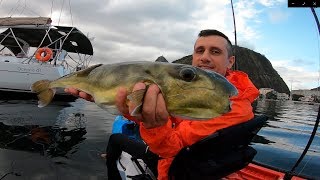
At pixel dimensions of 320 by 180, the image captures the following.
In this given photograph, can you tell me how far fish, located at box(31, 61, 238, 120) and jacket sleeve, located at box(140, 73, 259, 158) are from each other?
1.72ft

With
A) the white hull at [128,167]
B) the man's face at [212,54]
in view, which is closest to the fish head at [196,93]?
the man's face at [212,54]

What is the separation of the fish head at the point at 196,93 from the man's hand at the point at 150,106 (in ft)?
0.18

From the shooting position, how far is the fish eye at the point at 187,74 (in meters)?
2.31

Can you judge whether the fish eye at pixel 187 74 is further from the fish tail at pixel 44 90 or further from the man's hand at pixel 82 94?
the fish tail at pixel 44 90

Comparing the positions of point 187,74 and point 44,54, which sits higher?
point 44,54

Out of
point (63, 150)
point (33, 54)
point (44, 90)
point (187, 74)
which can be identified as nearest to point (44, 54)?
point (33, 54)

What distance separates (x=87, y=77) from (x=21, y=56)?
2394 centimetres

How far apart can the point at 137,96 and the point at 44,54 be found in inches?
901

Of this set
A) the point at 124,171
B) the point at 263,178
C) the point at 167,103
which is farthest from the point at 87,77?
the point at 263,178

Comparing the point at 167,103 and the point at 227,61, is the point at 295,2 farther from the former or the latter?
the point at 167,103

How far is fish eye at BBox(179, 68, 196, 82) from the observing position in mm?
2311

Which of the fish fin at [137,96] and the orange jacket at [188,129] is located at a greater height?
the fish fin at [137,96]

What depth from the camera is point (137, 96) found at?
7.59ft

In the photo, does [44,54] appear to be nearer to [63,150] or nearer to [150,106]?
[63,150]
